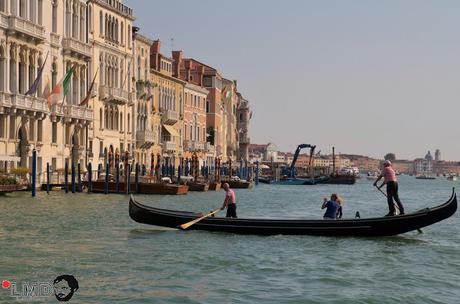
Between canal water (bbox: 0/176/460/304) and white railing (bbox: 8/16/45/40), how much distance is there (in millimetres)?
15781

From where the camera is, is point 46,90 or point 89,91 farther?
point 89,91

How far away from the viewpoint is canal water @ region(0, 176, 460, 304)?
1424 cm

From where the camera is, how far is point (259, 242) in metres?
20.8

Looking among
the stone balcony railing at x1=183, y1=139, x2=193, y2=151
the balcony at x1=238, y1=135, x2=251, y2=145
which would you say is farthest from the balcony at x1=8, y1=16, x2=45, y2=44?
the balcony at x1=238, y1=135, x2=251, y2=145

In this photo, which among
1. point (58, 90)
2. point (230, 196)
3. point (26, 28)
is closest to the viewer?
point (230, 196)

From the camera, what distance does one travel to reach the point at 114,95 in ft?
175

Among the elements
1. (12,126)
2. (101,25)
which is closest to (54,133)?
(12,126)

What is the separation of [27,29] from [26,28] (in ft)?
0.25

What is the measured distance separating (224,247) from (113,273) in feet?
14.3

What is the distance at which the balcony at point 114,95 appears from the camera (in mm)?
52188

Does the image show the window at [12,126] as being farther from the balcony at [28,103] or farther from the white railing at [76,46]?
the white railing at [76,46]

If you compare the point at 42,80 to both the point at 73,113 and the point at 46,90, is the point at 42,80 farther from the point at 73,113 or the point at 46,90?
the point at 73,113

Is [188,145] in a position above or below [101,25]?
below

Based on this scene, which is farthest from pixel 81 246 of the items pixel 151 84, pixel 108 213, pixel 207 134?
pixel 207 134
